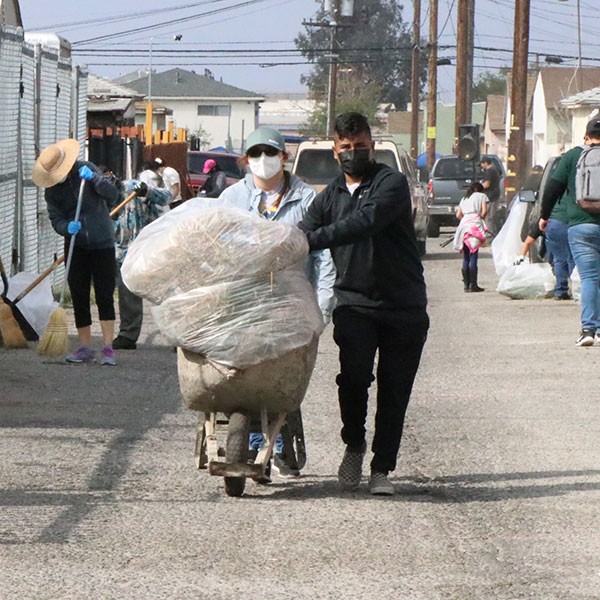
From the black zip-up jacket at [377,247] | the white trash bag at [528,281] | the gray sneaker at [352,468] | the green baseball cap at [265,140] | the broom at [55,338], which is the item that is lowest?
the white trash bag at [528,281]

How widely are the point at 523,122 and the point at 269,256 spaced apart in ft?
83.9

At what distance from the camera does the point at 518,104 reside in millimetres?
32812

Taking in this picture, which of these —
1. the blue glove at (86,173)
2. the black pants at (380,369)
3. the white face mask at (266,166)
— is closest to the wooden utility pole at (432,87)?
the blue glove at (86,173)

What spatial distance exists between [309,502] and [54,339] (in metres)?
5.72

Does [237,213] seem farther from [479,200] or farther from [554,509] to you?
[479,200]

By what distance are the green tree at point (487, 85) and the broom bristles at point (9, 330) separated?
4856 inches

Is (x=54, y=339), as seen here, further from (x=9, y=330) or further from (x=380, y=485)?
(x=380, y=485)

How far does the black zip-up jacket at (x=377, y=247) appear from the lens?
299 inches

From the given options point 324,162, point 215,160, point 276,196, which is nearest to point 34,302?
point 276,196

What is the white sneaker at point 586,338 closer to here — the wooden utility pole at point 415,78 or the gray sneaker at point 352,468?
the gray sneaker at point 352,468

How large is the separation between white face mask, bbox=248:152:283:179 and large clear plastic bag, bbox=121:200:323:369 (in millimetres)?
571

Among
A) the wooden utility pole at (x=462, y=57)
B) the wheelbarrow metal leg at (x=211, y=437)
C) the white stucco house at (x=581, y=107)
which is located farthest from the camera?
the wooden utility pole at (x=462, y=57)

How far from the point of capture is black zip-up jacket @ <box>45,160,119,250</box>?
41.2ft

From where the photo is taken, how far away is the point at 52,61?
18375mm
